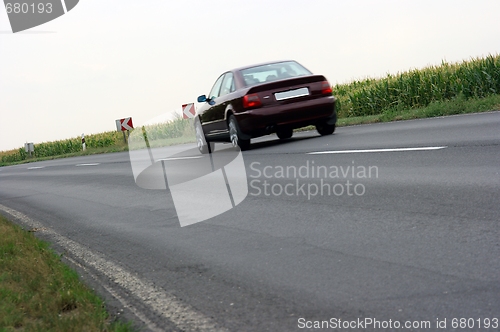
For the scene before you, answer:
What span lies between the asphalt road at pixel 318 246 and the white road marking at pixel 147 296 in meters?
0.02

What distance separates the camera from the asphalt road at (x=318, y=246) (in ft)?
13.9

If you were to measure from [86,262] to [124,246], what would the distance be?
0.58m

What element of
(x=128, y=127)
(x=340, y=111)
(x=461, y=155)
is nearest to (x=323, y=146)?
(x=461, y=155)

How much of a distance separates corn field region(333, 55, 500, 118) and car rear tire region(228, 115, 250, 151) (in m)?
8.61

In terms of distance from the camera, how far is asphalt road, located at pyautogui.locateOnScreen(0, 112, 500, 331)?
4.25 meters

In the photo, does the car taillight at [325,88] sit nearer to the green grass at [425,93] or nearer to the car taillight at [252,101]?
the car taillight at [252,101]

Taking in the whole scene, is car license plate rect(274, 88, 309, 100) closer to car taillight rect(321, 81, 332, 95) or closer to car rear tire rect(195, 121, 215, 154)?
car taillight rect(321, 81, 332, 95)

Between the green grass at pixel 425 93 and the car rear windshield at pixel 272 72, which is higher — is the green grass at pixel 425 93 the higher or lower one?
the lower one

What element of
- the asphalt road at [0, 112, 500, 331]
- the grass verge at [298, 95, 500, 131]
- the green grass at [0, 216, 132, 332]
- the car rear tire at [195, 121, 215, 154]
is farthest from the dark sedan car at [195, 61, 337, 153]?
the green grass at [0, 216, 132, 332]

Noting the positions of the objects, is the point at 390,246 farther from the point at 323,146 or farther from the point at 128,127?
the point at 128,127

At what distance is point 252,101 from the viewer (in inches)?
583

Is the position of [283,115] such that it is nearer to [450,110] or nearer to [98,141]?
[450,110]

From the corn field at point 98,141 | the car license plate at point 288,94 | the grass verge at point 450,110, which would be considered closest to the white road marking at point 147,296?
the car license plate at point 288,94

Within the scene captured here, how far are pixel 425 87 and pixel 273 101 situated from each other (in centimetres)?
1112
